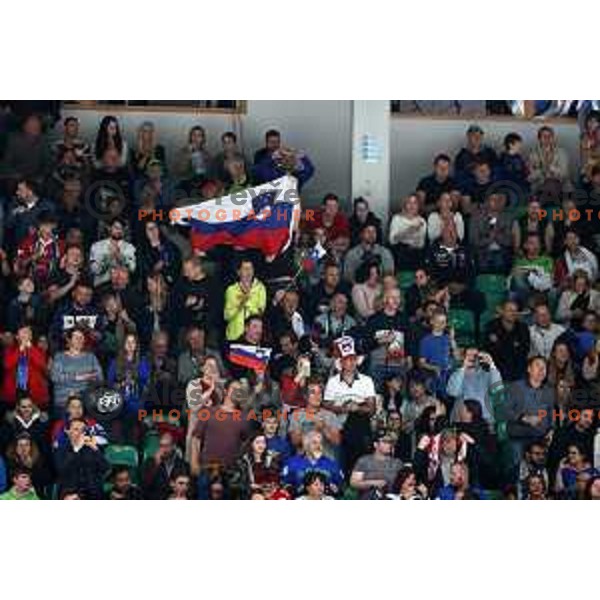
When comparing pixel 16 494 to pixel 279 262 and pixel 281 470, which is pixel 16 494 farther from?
pixel 279 262

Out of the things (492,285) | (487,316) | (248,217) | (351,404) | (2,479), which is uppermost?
(248,217)

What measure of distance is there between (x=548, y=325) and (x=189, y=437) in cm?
310

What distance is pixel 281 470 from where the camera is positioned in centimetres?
1627

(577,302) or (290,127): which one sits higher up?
(290,127)

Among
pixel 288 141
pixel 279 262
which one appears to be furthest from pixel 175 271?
pixel 288 141

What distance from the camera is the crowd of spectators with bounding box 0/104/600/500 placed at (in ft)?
53.9

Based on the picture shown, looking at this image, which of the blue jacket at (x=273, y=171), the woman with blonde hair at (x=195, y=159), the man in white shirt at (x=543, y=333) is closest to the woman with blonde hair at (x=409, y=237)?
the blue jacket at (x=273, y=171)

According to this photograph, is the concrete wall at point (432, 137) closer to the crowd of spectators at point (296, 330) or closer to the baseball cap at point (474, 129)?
the crowd of spectators at point (296, 330)

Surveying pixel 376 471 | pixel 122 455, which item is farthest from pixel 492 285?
pixel 122 455

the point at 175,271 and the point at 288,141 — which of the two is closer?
the point at 175,271

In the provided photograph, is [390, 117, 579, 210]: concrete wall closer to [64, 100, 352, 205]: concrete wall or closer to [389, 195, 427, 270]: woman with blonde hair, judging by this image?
[64, 100, 352, 205]: concrete wall

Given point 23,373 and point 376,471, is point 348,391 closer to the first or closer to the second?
point 376,471

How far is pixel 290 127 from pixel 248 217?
5.36 ft

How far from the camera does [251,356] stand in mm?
17391
